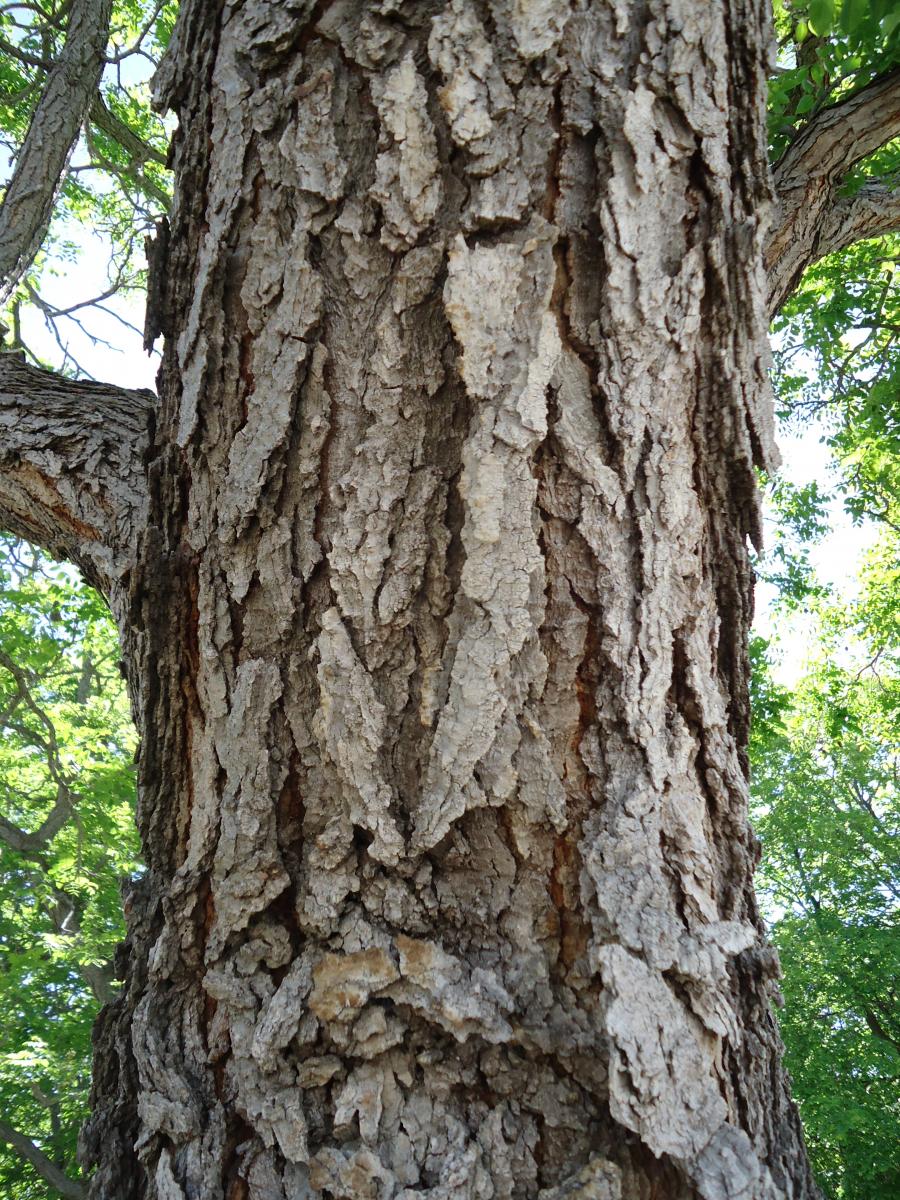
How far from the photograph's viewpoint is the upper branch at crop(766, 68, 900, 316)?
96.0 inches

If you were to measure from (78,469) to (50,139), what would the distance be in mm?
2641

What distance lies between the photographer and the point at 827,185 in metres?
2.57

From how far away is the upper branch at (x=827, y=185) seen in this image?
2.44 m

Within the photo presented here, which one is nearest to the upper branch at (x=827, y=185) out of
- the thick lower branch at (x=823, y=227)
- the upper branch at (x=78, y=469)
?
the thick lower branch at (x=823, y=227)

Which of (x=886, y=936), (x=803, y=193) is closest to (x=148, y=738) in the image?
(x=803, y=193)

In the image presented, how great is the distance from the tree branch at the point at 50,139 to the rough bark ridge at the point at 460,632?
227cm

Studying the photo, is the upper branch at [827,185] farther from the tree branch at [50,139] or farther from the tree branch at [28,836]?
the tree branch at [28,836]

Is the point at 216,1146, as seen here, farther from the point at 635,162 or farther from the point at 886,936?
the point at 886,936

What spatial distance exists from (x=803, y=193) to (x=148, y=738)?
99.3 inches

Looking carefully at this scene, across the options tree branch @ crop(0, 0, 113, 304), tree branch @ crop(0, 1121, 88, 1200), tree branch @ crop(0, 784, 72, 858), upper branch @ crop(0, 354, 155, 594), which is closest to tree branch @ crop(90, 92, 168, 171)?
tree branch @ crop(0, 0, 113, 304)

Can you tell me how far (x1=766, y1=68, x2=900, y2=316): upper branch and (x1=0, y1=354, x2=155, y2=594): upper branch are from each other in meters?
2.07

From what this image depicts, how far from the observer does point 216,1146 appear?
3.55ft

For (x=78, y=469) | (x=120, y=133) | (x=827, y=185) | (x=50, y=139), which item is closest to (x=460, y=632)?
(x=78, y=469)

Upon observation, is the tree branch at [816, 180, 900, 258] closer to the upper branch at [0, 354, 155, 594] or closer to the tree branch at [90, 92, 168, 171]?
the upper branch at [0, 354, 155, 594]
